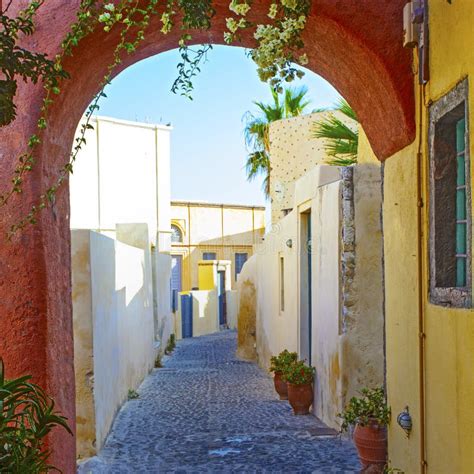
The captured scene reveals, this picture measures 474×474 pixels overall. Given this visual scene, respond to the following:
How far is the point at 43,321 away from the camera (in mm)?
4094

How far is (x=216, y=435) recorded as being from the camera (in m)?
7.76

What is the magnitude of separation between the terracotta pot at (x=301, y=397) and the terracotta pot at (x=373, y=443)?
304cm

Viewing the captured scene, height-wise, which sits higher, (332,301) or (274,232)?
(274,232)

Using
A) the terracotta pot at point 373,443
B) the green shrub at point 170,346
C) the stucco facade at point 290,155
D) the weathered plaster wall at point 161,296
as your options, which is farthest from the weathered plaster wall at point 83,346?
the green shrub at point 170,346

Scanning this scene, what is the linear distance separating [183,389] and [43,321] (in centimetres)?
775

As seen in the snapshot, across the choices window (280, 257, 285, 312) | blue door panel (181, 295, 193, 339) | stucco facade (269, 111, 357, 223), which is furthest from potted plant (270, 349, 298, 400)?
blue door panel (181, 295, 193, 339)

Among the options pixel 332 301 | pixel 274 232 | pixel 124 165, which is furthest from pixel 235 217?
pixel 332 301

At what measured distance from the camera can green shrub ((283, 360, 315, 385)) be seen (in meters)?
8.91

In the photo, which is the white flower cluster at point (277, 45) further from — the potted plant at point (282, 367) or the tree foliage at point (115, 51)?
the potted plant at point (282, 367)

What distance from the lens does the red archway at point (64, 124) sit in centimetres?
404

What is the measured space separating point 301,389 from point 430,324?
508 centimetres

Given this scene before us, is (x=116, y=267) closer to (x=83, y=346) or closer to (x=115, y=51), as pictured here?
(x=83, y=346)

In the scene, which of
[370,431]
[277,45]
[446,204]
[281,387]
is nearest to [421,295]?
[446,204]

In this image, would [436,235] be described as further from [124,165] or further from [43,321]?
[124,165]
